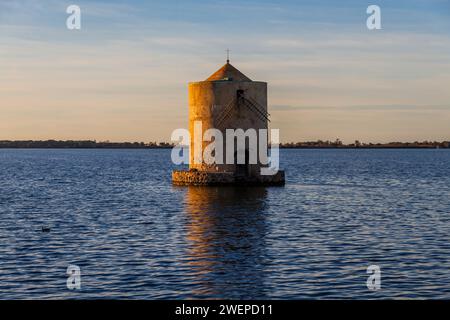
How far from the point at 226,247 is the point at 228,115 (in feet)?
77.7

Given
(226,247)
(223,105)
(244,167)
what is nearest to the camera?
(226,247)

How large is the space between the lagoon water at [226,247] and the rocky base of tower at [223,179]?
11.2ft

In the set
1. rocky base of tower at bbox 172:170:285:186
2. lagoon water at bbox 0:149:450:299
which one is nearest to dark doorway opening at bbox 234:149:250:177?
rocky base of tower at bbox 172:170:285:186

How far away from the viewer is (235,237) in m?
25.4

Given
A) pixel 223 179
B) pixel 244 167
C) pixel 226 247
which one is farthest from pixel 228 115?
pixel 226 247

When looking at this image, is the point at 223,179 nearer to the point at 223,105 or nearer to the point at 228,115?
the point at 228,115

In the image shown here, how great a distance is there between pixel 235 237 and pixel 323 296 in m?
9.71

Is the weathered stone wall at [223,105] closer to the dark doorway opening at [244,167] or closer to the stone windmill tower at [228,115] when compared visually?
the stone windmill tower at [228,115]

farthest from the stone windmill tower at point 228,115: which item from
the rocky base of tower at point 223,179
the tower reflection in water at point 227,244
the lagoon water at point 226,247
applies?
the tower reflection in water at point 227,244

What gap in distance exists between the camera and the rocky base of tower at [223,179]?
45.9 m

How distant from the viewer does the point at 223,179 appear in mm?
45844

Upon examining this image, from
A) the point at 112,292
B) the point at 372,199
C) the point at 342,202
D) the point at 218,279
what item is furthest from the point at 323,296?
the point at 372,199

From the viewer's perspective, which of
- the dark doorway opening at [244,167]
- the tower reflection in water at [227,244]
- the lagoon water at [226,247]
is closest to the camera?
the lagoon water at [226,247]

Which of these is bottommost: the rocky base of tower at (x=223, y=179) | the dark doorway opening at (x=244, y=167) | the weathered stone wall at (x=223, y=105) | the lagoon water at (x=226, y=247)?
the lagoon water at (x=226, y=247)
